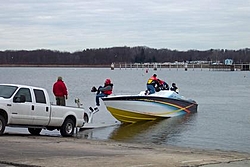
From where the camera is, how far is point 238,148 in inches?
857

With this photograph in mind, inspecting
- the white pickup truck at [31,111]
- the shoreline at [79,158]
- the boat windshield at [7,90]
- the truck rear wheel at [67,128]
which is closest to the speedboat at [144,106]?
the truck rear wheel at [67,128]

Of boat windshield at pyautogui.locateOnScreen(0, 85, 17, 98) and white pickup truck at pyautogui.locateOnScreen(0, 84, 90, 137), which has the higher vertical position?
boat windshield at pyautogui.locateOnScreen(0, 85, 17, 98)

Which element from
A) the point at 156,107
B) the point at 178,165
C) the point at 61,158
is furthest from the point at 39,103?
the point at 156,107

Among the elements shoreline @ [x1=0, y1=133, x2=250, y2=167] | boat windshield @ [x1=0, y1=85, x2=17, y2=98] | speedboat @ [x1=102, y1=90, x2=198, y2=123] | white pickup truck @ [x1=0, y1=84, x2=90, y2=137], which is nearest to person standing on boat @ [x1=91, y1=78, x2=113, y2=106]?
speedboat @ [x1=102, y1=90, x2=198, y2=123]

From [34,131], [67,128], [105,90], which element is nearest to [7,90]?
[34,131]

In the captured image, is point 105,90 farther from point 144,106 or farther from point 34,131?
point 34,131

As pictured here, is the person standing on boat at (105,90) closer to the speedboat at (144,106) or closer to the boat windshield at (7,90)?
the speedboat at (144,106)

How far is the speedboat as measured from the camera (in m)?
29.5

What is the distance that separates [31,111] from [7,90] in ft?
3.42

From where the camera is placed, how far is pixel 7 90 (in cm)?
1870

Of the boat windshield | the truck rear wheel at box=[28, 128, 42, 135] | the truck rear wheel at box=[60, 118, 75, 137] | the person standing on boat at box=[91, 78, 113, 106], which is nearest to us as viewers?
the boat windshield

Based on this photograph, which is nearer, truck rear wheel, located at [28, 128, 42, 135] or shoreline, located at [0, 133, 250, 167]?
shoreline, located at [0, 133, 250, 167]

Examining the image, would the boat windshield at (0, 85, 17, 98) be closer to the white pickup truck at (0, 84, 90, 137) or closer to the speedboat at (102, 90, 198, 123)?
the white pickup truck at (0, 84, 90, 137)

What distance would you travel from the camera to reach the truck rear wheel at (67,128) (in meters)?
20.5
